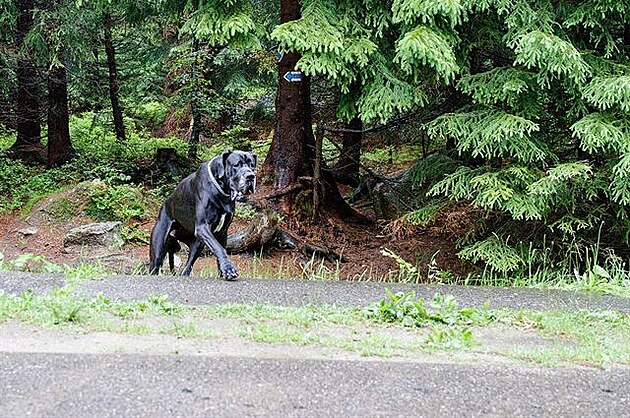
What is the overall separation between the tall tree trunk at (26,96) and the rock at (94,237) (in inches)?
171

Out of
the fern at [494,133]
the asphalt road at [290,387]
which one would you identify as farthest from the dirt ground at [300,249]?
the asphalt road at [290,387]

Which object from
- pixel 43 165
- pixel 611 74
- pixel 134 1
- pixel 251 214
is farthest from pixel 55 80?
pixel 611 74

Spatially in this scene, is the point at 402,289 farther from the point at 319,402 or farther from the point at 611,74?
the point at 611,74

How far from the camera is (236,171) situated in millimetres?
5449

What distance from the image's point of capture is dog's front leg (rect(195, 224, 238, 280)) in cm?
552

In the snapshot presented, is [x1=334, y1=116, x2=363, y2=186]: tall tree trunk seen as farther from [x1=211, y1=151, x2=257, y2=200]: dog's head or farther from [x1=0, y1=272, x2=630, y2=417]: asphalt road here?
[x1=0, y1=272, x2=630, y2=417]: asphalt road

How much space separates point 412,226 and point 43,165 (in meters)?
9.50

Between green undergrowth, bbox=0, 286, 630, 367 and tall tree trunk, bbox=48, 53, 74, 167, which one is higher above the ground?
tall tree trunk, bbox=48, 53, 74, 167

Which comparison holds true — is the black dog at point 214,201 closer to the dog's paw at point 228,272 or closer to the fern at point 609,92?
the dog's paw at point 228,272

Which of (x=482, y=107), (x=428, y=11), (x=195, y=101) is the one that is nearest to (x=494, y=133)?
(x=482, y=107)

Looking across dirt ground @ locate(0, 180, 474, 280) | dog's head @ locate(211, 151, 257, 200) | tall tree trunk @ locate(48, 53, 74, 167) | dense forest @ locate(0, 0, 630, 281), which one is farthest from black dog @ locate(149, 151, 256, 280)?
tall tree trunk @ locate(48, 53, 74, 167)

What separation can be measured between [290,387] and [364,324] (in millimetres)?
1278

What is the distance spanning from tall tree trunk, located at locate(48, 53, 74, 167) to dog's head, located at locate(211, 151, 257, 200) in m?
8.97

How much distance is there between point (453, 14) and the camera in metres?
6.36
